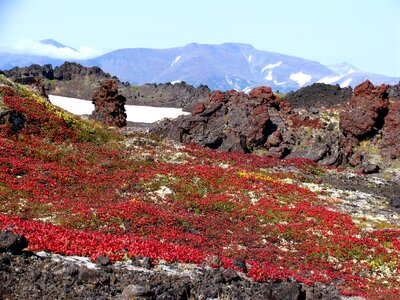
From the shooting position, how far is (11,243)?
42.3 feet

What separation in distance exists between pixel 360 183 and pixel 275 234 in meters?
18.6

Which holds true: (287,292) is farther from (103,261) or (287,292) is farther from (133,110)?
(133,110)

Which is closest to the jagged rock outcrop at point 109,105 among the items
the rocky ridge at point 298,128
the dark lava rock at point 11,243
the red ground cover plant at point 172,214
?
the rocky ridge at point 298,128

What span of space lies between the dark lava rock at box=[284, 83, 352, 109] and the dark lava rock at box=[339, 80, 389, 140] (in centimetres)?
5297

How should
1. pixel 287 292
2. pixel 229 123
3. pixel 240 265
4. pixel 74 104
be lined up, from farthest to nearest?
pixel 74 104
pixel 229 123
pixel 240 265
pixel 287 292

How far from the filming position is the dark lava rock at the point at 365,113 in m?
54.6

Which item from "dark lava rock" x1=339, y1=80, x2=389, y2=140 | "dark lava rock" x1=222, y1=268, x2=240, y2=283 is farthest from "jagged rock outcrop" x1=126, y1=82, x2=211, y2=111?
"dark lava rock" x1=222, y1=268, x2=240, y2=283

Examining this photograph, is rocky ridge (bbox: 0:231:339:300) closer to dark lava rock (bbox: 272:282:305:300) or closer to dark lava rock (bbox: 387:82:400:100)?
dark lava rock (bbox: 272:282:305:300)

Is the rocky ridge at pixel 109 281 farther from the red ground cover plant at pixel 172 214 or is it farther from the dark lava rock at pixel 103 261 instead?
the red ground cover plant at pixel 172 214

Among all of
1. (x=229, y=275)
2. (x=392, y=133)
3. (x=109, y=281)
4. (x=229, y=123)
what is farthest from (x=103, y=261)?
(x=392, y=133)

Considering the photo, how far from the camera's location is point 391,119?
177ft

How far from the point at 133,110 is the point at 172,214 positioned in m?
96.6

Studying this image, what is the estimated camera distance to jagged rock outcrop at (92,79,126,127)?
66.8 metres

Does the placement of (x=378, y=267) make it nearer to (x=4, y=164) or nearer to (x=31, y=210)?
(x=31, y=210)
